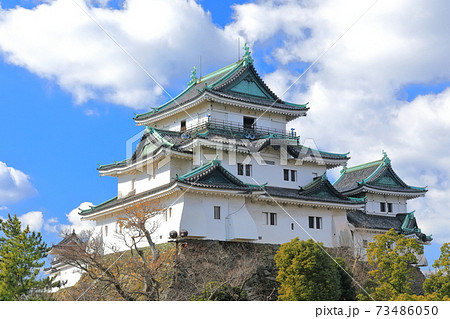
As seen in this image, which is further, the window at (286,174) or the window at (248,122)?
the window at (248,122)

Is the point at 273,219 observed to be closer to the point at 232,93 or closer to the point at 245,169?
the point at 245,169

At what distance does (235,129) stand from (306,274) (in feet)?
42.1

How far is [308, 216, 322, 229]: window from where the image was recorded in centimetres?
3581

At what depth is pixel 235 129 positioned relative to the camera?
36969 millimetres

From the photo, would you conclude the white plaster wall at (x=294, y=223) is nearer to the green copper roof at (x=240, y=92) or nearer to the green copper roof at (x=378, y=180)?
the green copper roof at (x=378, y=180)

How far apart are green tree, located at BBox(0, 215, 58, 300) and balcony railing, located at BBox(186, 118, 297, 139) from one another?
12638mm

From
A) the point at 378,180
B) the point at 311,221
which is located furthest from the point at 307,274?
the point at 378,180

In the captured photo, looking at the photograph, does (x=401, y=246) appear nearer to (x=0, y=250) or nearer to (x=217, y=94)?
(x=217, y=94)

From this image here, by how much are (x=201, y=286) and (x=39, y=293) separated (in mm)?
7573

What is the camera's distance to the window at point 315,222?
35812mm

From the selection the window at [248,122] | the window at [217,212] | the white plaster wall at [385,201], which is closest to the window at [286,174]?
the window at [248,122]

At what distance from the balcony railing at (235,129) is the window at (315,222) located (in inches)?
219

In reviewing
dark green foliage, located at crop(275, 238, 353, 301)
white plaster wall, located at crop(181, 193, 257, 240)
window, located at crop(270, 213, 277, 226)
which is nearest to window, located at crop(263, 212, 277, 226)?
window, located at crop(270, 213, 277, 226)

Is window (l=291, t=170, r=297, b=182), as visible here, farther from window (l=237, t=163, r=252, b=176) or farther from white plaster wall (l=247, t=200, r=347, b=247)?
window (l=237, t=163, r=252, b=176)
